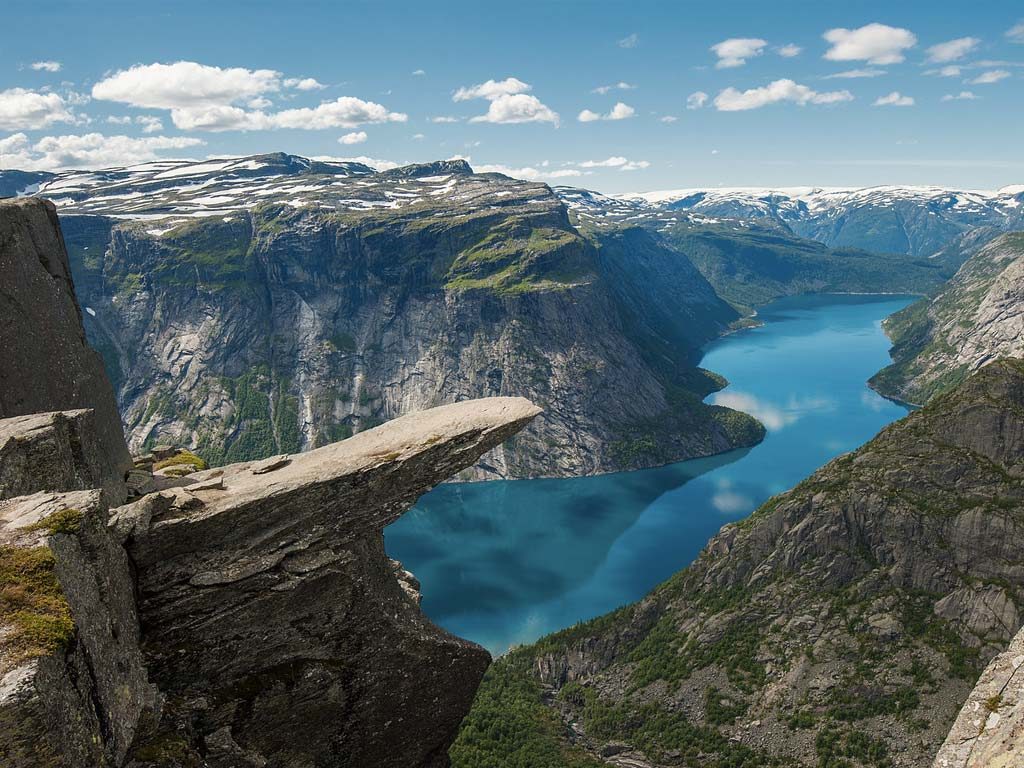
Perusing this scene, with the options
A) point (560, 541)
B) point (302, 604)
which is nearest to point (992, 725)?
point (302, 604)

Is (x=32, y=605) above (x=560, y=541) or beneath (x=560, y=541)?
above

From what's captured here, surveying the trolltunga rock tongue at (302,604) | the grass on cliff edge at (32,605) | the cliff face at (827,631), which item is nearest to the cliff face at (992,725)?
the trolltunga rock tongue at (302,604)

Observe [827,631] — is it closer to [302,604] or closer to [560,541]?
[302,604]

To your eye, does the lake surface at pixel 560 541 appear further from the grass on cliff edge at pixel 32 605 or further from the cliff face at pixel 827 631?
the grass on cliff edge at pixel 32 605

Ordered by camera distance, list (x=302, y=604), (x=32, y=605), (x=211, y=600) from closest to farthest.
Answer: (x=32, y=605)
(x=211, y=600)
(x=302, y=604)

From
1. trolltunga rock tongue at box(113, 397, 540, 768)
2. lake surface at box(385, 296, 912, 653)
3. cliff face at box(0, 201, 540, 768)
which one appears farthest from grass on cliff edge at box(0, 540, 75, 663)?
lake surface at box(385, 296, 912, 653)

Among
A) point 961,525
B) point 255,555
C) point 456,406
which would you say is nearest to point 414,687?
point 255,555

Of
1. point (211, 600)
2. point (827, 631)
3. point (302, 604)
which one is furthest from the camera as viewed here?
point (827, 631)
